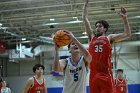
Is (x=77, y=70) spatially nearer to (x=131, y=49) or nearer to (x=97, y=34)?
(x=97, y=34)

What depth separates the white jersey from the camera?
472 centimetres

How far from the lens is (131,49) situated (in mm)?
23438

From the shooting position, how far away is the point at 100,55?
5.65 meters

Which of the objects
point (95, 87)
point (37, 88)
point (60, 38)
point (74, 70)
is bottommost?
point (37, 88)

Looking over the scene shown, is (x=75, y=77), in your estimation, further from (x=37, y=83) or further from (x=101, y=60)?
(x=37, y=83)

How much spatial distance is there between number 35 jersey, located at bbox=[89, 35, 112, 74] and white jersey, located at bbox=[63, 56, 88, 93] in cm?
75

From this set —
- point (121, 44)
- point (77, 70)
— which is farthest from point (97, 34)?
point (121, 44)

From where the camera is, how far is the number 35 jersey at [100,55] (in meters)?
5.61

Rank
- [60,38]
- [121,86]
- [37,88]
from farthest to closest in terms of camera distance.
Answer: [121,86], [37,88], [60,38]

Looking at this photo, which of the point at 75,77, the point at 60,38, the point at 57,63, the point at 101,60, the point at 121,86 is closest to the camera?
the point at 57,63

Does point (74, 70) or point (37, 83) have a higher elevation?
point (74, 70)

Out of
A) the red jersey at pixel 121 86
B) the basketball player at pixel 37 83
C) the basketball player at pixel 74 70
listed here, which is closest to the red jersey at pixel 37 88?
the basketball player at pixel 37 83

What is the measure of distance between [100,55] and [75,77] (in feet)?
3.42

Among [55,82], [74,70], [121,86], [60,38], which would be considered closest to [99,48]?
[74,70]
